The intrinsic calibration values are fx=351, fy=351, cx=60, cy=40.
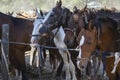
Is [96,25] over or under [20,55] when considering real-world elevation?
over

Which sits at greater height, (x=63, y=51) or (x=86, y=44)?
(x=86, y=44)

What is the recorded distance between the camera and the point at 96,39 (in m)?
5.86

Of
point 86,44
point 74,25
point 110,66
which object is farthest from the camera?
point 74,25

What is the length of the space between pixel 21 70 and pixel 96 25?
2.81 metres

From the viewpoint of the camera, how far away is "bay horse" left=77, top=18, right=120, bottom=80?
5.72 m

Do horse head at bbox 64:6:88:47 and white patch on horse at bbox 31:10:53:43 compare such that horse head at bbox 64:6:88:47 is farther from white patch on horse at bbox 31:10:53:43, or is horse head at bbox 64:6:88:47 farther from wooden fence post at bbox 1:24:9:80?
wooden fence post at bbox 1:24:9:80

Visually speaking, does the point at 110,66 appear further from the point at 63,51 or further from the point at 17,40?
the point at 17,40

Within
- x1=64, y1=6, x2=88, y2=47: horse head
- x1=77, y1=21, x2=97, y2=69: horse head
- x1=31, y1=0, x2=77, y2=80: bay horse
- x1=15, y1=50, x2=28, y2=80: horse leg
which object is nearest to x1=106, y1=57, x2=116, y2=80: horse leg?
x1=77, y1=21, x2=97, y2=69: horse head

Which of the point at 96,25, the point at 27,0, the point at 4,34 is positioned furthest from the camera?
the point at 27,0

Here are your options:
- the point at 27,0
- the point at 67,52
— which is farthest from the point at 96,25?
the point at 27,0

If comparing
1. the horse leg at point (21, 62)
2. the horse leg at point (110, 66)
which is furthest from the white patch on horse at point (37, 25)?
the horse leg at point (110, 66)

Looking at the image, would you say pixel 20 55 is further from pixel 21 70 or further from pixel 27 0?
pixel 27 0

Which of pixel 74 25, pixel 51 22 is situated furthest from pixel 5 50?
pixel 74 25

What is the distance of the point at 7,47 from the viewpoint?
7398 millimetres
